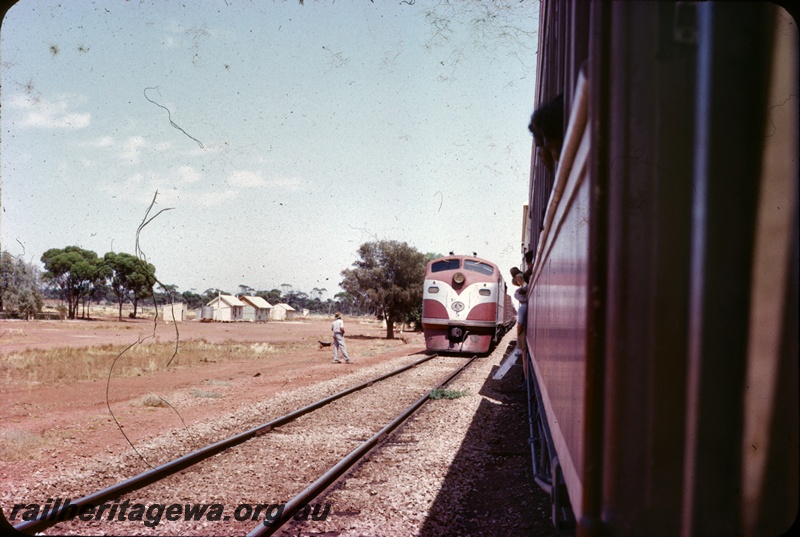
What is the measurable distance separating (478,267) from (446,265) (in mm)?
1133

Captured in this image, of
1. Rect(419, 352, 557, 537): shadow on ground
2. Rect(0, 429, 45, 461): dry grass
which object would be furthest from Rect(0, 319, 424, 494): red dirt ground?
Rect(419, 352, 557, 537): shadow on ground

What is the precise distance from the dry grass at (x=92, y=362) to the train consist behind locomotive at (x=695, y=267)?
1226 cm

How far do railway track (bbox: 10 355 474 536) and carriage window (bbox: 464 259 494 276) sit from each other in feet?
31.1

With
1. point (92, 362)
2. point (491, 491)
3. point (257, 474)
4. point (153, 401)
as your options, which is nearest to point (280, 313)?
point (92, 362)

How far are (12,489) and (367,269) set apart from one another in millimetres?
30658

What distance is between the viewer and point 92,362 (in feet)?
60.1

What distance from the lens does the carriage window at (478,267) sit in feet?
60.0

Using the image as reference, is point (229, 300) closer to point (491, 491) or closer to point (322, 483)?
point (322, 483)

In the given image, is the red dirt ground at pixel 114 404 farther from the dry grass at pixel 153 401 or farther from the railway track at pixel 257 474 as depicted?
the railway track at pixel 257 474

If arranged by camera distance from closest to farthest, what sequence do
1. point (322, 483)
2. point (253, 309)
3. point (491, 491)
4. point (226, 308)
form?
point (322, 483) < point (491, 491) < point (226, 308) < point (253, 309)

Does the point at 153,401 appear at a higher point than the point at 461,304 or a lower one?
lower

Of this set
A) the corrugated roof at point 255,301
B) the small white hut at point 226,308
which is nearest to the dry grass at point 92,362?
the small white hut at point 226,308

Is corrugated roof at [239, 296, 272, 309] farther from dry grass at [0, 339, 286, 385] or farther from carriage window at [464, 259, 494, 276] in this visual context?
carriage window at [464, 259, 494, 276]

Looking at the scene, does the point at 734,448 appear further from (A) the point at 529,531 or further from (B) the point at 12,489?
(B) the point at 12,489
